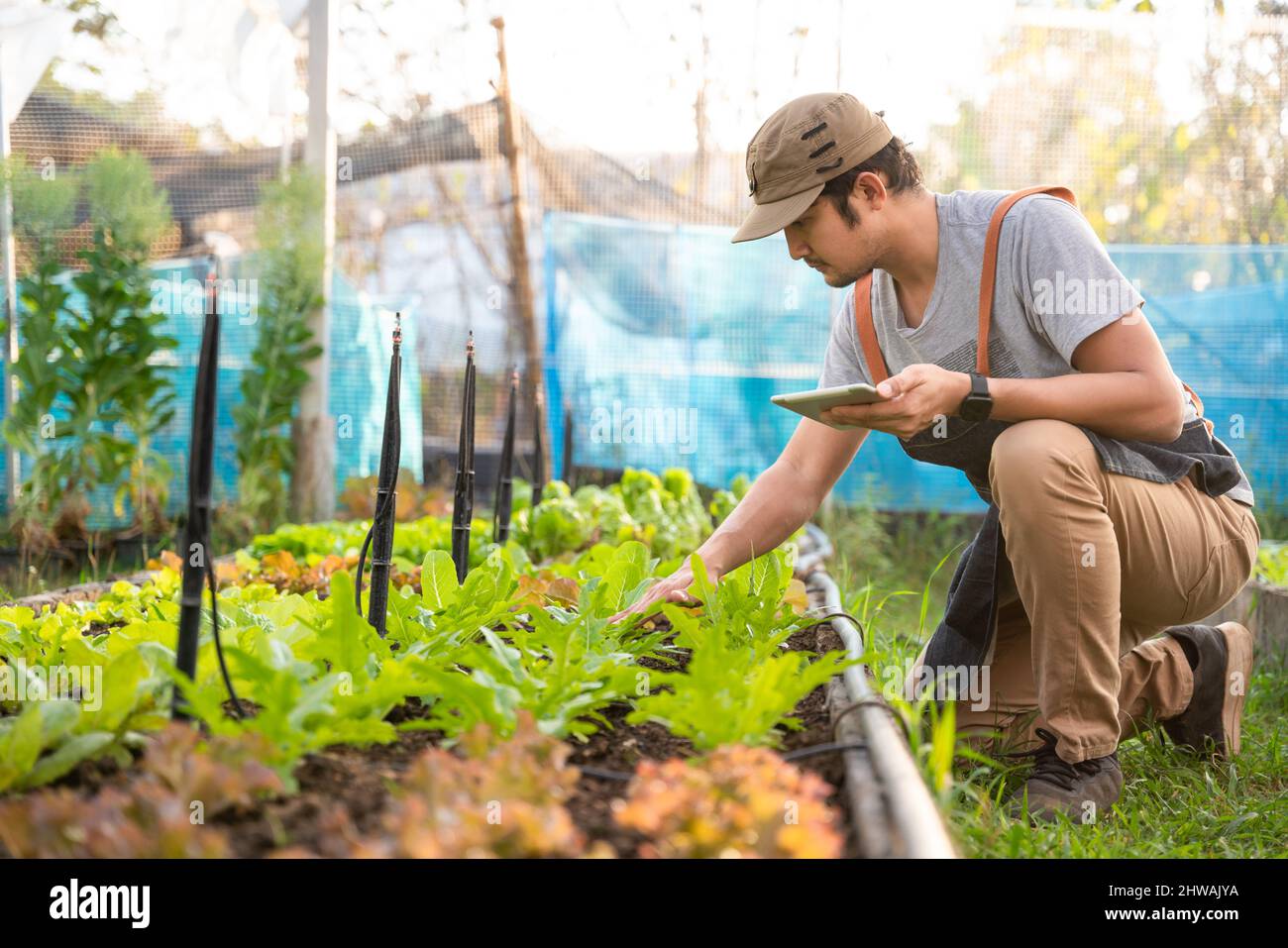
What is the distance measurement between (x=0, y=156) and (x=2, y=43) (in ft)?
2.14

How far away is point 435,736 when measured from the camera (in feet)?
5.44

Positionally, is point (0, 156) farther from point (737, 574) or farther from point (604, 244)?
point (737, 574)

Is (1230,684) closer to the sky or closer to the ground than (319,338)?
closer to the ground

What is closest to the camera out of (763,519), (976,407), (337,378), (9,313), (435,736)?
(435,736)

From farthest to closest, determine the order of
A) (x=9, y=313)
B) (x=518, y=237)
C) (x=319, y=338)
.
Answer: (x=518, y=237)
(x=319, y=338)
(x=9, y=313)

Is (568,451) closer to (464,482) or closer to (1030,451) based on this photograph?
(464,482)

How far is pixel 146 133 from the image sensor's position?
593 cm

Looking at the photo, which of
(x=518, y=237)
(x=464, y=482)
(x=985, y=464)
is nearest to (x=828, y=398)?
(x=985, y=464)

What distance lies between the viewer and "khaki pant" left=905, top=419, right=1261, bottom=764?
6.73 ft

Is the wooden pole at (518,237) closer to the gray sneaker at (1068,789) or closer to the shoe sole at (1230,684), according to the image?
the shoe sole at (1230,684)

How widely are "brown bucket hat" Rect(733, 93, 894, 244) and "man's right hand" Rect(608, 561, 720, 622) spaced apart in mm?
720

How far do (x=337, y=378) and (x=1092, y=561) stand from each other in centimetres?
449

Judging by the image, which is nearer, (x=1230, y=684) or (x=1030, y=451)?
(x=1030, y=451)

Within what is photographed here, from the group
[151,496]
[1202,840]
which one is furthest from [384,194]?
[1202,840]
